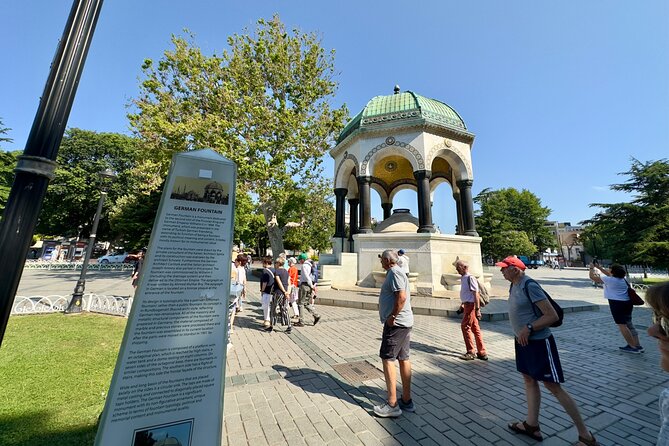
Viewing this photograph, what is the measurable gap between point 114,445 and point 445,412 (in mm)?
3386

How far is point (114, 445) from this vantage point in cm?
190

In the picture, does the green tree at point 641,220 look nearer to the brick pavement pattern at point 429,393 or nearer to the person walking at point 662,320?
the brick pavement pattern at point 429,393

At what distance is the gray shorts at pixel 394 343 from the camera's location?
341 centimetres

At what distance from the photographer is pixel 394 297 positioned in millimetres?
3508

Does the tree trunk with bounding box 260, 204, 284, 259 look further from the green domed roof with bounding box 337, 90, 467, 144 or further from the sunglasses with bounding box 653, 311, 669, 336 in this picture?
the sunglasses with bounding box 653, 311, 669, 336

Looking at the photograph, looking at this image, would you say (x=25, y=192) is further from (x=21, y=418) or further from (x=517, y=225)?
(x=517, y=225)

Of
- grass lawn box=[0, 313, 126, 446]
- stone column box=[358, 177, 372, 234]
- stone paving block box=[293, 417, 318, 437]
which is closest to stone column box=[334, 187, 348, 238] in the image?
stone column box=[358, 177, 372, 234]

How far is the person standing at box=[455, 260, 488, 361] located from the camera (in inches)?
205

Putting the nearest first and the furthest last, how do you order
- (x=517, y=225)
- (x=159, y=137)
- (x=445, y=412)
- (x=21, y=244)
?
(x=21, y=244), (x=445, y=412), (x=159, y=137), (x=517, y=225)

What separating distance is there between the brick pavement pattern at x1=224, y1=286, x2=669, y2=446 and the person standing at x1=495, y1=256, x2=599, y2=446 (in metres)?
0.22

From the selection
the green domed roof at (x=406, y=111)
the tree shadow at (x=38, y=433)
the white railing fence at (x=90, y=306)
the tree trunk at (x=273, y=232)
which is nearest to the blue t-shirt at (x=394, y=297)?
the tree shadow at (x=38, y=433)

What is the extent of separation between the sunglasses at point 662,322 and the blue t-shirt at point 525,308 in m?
1.19

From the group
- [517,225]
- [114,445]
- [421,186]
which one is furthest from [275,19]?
[517,225]

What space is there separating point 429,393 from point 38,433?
15.1 ft
